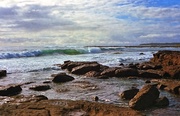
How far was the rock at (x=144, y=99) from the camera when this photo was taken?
853 centimetres

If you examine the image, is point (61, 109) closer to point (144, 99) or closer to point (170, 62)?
point (144, 99)

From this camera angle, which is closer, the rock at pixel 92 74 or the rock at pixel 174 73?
the rock at pixel 174 73

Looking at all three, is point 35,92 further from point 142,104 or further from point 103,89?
point 142,104

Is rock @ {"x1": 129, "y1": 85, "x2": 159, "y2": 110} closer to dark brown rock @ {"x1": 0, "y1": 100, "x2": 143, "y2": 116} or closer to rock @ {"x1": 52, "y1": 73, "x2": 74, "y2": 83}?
dark brown rock @ {"x1": 0, "y1": 100, "x2": 143, "y2": 116}

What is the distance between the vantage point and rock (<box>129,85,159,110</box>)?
8.53 meters

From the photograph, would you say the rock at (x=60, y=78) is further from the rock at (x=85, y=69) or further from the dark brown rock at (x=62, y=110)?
the dark brown rock at (x=62, y=110)

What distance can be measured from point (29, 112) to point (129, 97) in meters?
4.22

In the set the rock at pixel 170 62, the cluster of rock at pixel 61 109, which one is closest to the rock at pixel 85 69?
the rock at pixel 170 62

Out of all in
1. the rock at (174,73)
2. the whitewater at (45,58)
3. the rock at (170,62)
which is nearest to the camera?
the rock at (174,73)

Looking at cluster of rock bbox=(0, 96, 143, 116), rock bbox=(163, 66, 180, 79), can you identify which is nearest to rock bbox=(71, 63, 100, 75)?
rock bbox=(163, 66, 180, 79)

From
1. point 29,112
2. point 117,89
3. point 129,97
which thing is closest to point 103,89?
point 117,89

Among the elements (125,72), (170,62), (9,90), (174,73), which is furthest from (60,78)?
(170,62)

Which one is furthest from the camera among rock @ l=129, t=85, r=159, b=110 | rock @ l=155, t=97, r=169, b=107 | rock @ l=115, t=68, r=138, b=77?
rock @ l=115, t=68, r=138, b=77

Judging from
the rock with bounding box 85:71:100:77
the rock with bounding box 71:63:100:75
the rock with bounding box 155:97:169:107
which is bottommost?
the rock with bounding box 155:97:169:107
